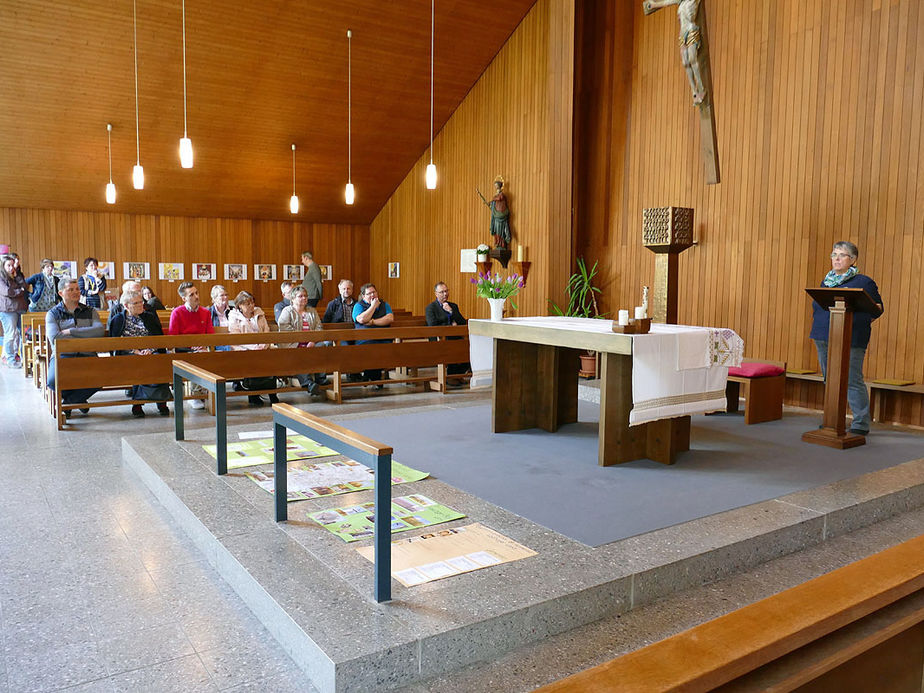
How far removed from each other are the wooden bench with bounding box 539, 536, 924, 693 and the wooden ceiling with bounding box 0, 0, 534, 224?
8.90 m

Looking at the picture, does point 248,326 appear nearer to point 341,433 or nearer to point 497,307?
point 497,307

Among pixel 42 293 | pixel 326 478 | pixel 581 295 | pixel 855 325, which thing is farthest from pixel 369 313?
pixel 42 293

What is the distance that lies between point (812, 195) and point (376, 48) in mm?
5797

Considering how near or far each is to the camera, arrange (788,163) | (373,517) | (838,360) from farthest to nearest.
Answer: (788,163) → (838,360) → (373,517)

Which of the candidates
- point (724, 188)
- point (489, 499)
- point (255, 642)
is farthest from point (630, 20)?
point (255, 642)

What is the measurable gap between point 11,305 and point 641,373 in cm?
871

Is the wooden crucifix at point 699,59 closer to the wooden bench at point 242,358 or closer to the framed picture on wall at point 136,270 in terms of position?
the wooden bench at point 242,358

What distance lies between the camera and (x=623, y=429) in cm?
449

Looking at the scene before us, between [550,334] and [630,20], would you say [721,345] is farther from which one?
[630,20]

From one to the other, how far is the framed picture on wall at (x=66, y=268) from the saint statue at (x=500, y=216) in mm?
6462

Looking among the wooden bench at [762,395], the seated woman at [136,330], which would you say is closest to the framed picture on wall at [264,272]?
the seated woman at [136,330]

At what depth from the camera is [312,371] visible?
6953 mm

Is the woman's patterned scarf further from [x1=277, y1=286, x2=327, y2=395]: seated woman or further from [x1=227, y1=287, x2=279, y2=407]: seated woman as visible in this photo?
[x1=227, y1=287, x2=279, y2=407]: seated woman

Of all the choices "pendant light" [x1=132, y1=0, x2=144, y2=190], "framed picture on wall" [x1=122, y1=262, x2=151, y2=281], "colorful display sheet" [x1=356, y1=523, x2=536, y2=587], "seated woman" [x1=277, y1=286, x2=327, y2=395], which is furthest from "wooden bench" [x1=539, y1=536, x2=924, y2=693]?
"framed picture on wall" [x1=122, y1=262, x2=151, y2=281]
